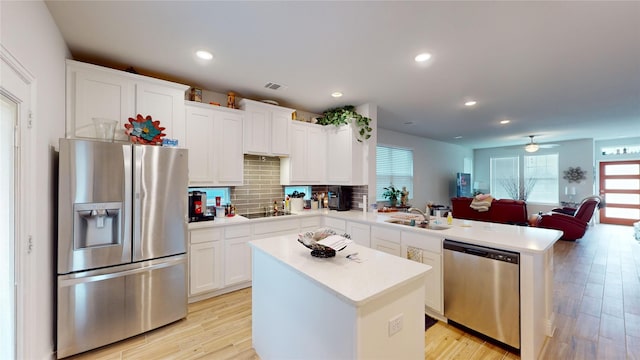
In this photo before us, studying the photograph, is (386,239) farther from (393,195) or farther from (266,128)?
(393,195)

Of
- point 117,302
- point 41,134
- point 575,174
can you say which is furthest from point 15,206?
point 575,174

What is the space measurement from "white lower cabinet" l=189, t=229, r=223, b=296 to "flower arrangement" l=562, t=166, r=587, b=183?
9.95 metres

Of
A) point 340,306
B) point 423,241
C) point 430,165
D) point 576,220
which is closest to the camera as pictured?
point 340,306

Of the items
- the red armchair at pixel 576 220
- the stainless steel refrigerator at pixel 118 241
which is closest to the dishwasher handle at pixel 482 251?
the stainless steel refrigerator at pixel 118 241

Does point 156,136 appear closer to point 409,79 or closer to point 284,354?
point 284,354

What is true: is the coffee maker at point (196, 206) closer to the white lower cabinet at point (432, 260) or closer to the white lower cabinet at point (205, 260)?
the white lower cabinet at point (205, 260)

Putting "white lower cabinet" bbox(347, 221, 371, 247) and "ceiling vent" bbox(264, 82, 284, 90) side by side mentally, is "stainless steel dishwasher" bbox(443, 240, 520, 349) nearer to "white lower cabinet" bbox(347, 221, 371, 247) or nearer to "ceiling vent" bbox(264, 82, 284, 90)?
"white lower cabinet" bbox(347, 221, 371, 247)

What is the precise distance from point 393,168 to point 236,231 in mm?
4422

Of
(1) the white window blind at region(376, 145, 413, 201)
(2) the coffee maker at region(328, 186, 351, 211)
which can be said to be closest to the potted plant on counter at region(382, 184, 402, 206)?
(1) the white window blind at region(376, 145, 413, 201)

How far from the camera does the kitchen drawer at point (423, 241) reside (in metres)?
2.47

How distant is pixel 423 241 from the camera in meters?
2.59

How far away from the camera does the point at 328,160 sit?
13.9 ft

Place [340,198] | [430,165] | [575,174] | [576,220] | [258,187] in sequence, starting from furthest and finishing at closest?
[575,174]
[430,165]
[576,220]
[340,198]
[258,187]

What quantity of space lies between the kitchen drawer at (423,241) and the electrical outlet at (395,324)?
4.35ft
